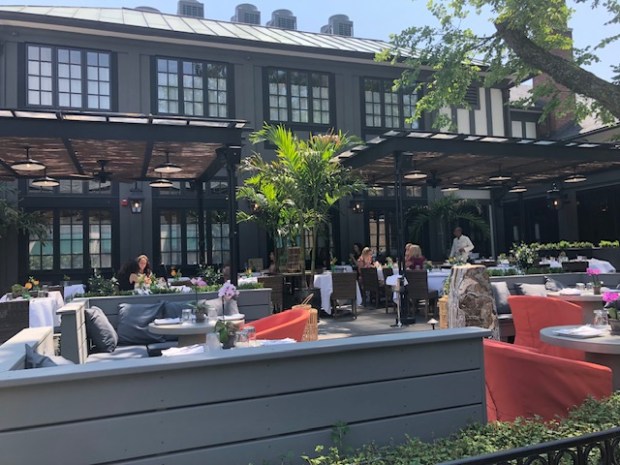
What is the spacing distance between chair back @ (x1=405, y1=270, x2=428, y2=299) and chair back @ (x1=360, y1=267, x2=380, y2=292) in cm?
165

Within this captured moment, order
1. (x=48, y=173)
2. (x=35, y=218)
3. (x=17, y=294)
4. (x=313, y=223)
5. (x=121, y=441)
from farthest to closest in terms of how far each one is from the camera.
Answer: (x=35, y=218), (x=48, y=173), (x=313, y=223), (x=17, y=294), (x=121, y=441)

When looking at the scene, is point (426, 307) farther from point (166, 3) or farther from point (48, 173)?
point (166, 3)

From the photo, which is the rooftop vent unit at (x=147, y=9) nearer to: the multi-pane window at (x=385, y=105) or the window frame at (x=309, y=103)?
the window frame at (x=309, y=103)

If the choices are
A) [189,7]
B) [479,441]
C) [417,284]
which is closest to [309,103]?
[417,284]

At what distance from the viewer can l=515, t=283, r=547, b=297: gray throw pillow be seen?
8398 millimetres

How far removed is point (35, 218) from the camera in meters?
13.1

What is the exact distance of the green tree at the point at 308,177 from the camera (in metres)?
10.3

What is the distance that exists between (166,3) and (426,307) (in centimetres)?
1793

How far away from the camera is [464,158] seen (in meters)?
11.2

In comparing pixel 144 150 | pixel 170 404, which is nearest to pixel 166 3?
pixel 144 150

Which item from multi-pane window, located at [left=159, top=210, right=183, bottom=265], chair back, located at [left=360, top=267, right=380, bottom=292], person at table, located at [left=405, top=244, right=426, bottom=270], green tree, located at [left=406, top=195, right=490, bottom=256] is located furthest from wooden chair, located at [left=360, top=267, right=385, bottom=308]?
multi-pane window, located at [left=159, top=210, right=183, bottom=265]

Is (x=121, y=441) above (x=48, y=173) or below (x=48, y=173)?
→ below

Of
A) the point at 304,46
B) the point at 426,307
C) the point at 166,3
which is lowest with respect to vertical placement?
the point at 426,307

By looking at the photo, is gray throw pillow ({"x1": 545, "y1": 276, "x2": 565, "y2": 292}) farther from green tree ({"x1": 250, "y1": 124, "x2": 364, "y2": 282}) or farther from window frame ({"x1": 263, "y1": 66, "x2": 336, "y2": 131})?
window frame ({"x1": 263, "y1": 66, "x2": 336, "y2": 131})
